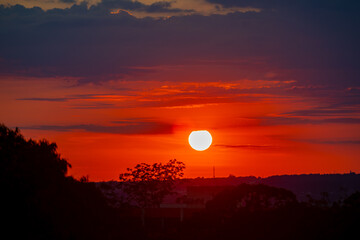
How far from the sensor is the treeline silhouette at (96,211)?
2191 centimetres

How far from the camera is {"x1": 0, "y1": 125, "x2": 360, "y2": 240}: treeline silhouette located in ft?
71.9

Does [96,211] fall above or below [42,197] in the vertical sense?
above

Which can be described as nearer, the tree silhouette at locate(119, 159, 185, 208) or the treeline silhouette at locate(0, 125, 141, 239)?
the treeline silhouette at locate(0, 125, 141, 239)

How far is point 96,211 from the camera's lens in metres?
30.1

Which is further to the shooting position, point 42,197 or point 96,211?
point 96,211

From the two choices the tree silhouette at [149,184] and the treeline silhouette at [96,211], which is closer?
the treeline silhouette at [96,211]

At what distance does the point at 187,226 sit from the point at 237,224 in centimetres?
369

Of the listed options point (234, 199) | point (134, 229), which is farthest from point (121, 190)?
point (234, 199)

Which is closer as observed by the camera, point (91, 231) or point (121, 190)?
point (91, 231)

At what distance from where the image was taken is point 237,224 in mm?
28328

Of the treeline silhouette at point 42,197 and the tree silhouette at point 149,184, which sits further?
the tree silhouette at point 149,184

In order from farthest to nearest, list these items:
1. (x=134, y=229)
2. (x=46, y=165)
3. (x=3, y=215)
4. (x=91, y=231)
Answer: (x=134, y=229) < (x=91, y=231) < (x=46, y=165) < (x=3, y=215)

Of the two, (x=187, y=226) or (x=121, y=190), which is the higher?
(x=121, y=190)

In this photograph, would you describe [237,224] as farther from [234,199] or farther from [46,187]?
[46,187]
